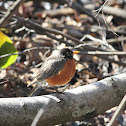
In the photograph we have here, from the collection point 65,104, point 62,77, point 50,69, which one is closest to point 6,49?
point 50,69

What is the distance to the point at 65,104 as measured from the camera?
91.6 inches

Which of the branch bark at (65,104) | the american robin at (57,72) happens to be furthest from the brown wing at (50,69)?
the branch bark at (65,104)

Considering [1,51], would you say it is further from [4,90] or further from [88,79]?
[88,79]

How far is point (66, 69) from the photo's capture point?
2895 mm

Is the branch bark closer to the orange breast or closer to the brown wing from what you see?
the orange breast

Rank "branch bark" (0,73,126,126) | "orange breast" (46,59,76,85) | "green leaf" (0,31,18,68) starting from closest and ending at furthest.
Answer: "branch bark" (0,73,126,126), "orange breast" (46,59,76,85), "green leaf" (0,31,18,68)

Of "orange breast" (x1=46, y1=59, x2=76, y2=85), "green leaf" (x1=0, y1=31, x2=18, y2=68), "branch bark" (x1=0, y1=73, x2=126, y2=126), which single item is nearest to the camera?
"branch bark" (x1=0, y1=73, x2=126, y2=126)

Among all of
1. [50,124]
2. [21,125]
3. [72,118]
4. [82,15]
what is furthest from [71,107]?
[82,15]

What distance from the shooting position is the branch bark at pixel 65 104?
2051 millimetres

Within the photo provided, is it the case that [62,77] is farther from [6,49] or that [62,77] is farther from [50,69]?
[6,49]

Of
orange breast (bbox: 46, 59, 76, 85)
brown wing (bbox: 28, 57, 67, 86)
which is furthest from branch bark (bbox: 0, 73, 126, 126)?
brown wing (bbox: 28, 57, 67, 86)

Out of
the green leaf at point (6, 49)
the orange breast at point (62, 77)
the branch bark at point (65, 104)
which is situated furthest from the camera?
the green leaf at point (6, 49)

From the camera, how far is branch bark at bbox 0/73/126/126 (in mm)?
2051

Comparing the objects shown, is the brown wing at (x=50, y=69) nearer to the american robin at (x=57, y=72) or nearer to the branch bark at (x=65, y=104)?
the american robin at (x=57, y=72)
